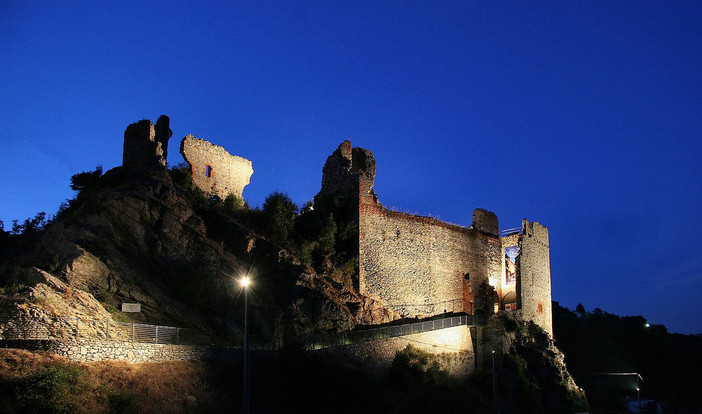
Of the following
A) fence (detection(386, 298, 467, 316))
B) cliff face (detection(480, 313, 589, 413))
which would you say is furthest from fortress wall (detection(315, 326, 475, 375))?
fence (detection(386, 298, 467, 316))

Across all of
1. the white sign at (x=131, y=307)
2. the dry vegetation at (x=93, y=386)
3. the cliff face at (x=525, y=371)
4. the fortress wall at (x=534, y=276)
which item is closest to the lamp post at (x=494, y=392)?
the cliff face at (x=525, y=371)

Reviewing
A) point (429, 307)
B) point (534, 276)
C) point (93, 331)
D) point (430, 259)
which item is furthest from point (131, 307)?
point (534, 276)

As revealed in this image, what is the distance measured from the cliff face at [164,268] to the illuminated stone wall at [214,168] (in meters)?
5.12

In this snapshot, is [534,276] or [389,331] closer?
[389,331]

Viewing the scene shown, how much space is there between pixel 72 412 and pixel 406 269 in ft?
88.1

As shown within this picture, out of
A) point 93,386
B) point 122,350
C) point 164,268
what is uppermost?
point 164,268

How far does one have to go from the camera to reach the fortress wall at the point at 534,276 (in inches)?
2010

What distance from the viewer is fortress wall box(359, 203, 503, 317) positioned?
42781mm

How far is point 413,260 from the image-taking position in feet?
148

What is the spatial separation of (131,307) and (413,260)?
21.9 metres

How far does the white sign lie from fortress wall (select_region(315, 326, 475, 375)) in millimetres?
9580

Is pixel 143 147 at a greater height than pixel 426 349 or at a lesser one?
greater

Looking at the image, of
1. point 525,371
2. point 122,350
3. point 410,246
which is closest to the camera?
point 122,350

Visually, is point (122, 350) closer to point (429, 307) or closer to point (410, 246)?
point (410, 246)
